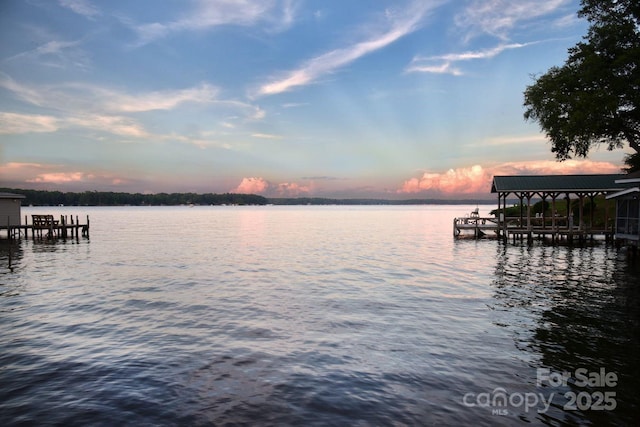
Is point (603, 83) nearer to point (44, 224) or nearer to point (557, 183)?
point (557, 183)

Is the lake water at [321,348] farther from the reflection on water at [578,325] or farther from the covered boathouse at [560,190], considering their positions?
the covered boathouse at [560,190]

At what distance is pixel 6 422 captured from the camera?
8602 mm

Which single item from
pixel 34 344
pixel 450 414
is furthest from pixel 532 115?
pixel 34 344

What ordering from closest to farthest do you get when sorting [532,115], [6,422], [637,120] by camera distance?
[6,422] < [637,120] < [532,115]

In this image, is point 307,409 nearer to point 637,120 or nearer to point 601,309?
point 601,309

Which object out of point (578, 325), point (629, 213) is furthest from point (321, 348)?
point (629, 213)

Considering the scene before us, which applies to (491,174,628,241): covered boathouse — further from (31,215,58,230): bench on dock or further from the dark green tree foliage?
(31,215,58,230): bench on dock

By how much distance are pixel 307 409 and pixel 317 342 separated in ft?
14.8

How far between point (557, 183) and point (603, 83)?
1197cm

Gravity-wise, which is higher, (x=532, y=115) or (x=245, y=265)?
(x=532, y=115)

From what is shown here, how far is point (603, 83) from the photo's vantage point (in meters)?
37.9

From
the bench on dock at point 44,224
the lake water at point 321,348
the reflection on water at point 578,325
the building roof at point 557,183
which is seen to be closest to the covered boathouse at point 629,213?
the reflection on water at point 578,325

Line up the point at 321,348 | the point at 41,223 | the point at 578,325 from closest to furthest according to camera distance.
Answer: the point at 321,348
the point at 578,325
the point at 41,223

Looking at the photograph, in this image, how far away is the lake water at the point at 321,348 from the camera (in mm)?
9117
